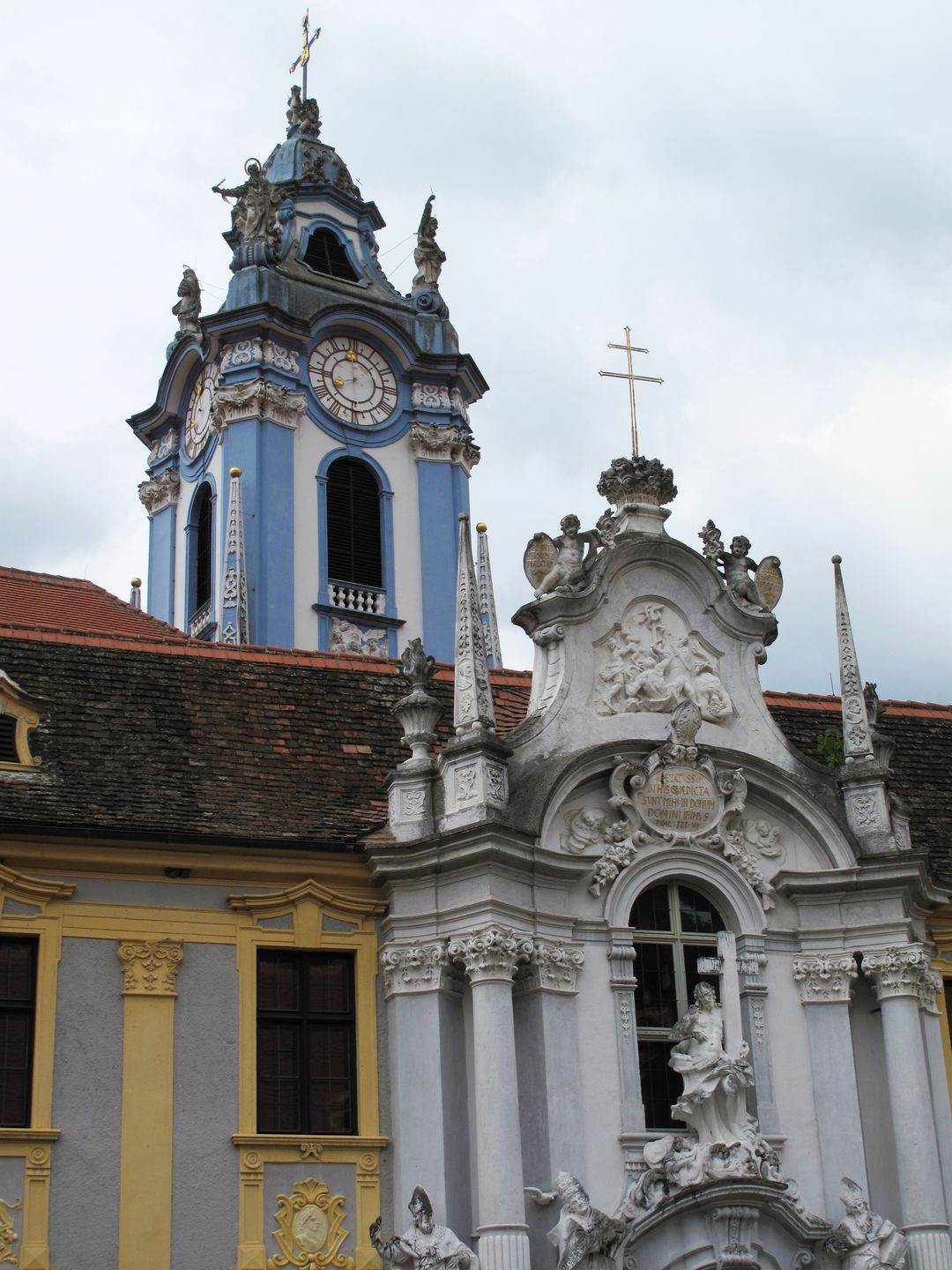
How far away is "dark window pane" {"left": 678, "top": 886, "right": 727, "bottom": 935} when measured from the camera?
21.6 m

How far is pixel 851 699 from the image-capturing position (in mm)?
22516

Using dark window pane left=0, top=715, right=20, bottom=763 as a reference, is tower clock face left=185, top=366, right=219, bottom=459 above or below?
above

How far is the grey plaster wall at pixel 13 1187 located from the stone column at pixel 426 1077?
354 cm

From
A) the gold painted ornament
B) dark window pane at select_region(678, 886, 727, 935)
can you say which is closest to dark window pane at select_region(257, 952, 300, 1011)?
the gold painted ornament

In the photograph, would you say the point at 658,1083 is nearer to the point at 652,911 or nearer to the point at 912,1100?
the point at 652,911

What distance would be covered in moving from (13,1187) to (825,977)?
27.8ft

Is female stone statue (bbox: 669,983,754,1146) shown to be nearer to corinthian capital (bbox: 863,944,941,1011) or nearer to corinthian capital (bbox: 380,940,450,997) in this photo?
corinthian capital (bbox: 863,944,941,1011)

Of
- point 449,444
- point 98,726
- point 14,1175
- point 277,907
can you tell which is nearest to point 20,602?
point 98,726

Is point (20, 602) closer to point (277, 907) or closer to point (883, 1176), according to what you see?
point (277, 907)

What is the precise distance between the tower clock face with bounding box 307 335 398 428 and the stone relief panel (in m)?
20.7

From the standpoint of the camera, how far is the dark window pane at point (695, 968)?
2131cm

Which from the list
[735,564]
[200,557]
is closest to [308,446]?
[200,557]

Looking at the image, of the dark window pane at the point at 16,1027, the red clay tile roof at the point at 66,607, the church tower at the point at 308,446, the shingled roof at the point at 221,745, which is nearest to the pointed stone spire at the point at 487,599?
the church tower at the point at 308,446

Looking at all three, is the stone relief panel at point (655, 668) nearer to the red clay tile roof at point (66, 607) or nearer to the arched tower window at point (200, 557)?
the red clay tile roof at point (66, 607)
